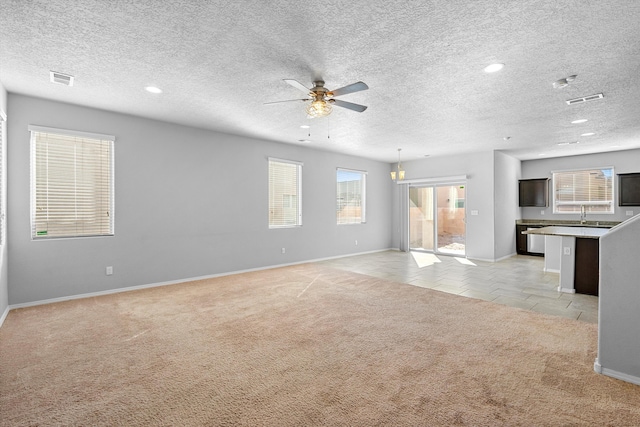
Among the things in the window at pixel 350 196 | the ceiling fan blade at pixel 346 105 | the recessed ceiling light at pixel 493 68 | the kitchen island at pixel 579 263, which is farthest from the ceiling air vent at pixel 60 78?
the kitchen island at pixel 579 263

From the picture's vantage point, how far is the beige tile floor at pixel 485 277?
13.3 ft

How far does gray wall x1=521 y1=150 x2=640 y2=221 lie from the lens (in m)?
7.40

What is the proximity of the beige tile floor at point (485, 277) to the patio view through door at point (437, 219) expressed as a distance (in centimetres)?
42

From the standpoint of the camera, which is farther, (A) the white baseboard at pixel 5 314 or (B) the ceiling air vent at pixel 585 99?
(B) the ceiling air vent at pixel 585 99

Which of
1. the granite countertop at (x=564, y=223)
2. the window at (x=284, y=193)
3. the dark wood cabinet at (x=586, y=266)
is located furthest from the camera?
the granite countertop at (x=564, y=223)

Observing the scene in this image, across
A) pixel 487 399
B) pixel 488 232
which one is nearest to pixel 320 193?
pixel 488 232

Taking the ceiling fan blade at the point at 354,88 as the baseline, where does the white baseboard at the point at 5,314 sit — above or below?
below

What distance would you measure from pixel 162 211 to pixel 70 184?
1246 millimetres

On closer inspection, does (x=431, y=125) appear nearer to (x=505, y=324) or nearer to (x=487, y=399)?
(x=505, y=324)

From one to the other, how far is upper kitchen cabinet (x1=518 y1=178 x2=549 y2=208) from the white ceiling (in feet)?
12.1

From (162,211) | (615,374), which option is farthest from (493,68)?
(162,211)

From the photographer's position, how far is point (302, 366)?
247 cm

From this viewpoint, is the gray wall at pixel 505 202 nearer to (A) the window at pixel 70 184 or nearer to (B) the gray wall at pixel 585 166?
(B) the gray wall at pixel 585 166

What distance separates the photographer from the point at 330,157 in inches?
305
